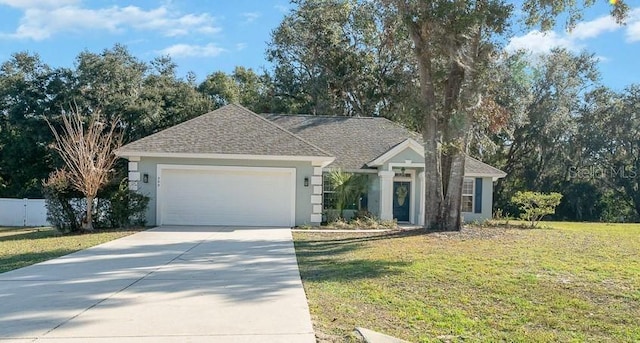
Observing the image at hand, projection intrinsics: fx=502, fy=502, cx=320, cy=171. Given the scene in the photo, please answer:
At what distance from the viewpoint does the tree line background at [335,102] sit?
29875mm

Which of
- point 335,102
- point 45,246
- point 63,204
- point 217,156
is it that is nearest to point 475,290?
point 45,246

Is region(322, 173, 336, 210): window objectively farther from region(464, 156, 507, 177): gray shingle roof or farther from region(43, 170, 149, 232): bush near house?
region(43, 170, 149, 232): bush near house

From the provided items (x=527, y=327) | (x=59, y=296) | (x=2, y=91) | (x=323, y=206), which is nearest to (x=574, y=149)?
(x=323, y=206)

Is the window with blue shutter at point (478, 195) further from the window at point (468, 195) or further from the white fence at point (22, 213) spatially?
the white fence at point (22, 213)

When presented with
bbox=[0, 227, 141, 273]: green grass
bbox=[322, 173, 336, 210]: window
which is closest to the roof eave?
bbox=[322, 173, 336, 210]: window

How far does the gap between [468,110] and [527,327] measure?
33.4 feet

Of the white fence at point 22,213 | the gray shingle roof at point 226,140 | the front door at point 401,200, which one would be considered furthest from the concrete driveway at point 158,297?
the white fence at point 22,213

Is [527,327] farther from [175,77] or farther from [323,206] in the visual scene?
[175,77]

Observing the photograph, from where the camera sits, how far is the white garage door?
17500 millimetres

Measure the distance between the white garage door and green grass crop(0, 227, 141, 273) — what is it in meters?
2.46

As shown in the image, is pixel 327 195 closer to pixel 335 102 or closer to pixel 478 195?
pixel 478 195

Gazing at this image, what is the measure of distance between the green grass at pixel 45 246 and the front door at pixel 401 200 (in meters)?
10.6

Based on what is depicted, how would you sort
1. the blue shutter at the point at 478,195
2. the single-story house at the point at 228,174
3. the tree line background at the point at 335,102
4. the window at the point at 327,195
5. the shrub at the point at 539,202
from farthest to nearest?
the tree line background at the point at 335,102 → the blue shutter at the point at 478,195 → the window at the point at 327,195 → the shrub at the point at 539,202 → the single-story house at the point at 228,174

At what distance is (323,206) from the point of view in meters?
19.8
